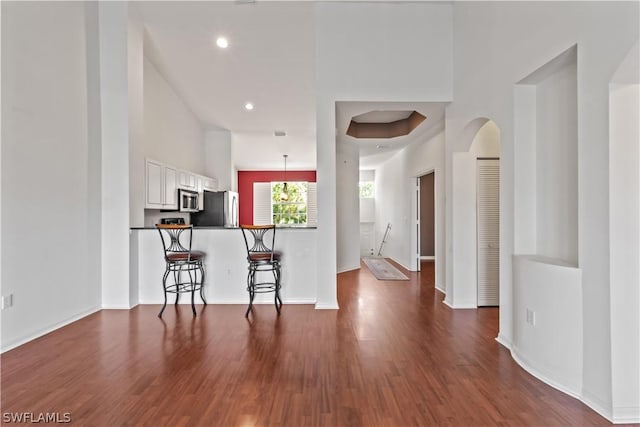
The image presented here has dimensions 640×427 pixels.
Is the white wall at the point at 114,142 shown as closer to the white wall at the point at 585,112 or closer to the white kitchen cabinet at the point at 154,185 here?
the white kitchen cabinet at the point at 154,185

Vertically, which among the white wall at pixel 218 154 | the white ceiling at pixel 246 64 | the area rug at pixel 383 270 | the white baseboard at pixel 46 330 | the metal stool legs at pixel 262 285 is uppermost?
the white ceiling at pixel 246 64

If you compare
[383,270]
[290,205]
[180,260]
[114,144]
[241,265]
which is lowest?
[383,270]

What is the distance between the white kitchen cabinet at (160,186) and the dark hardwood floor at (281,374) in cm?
172

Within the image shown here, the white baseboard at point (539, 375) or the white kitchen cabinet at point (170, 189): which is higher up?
the white kitchen cabinet at point (170, 189)

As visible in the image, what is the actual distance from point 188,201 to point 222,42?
2791mm

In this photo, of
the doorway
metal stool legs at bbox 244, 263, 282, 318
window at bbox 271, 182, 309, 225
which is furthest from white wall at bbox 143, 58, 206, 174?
the doorway

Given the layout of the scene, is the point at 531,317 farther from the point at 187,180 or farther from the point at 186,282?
the point at 187,180

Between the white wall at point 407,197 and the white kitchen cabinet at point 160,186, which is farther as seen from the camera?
the white wall at point 407,197

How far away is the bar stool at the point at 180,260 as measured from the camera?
4.07 meters

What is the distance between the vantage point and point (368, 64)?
14.0 ft

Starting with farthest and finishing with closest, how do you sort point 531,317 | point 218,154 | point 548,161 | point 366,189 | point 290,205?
point 290,205
point 366,189
point 218,154
point 548,161
point 531,317

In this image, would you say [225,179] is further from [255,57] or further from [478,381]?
[478,381]

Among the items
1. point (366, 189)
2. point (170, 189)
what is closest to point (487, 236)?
point (170, 189)

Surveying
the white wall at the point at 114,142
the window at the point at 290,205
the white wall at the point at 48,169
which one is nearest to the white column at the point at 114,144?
the white wall at the point at 114,142
